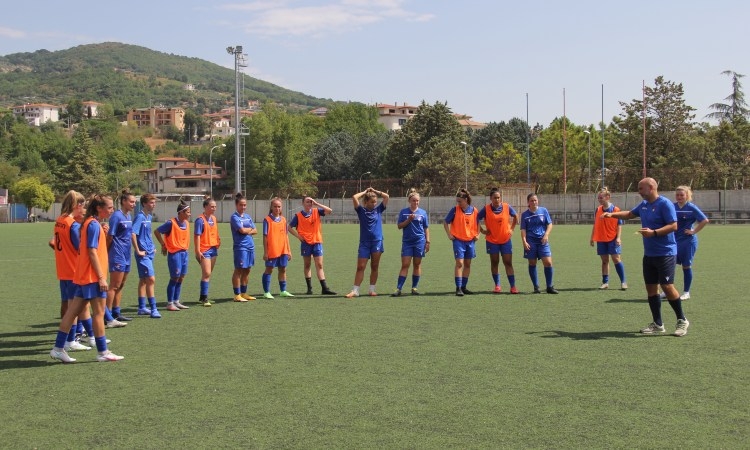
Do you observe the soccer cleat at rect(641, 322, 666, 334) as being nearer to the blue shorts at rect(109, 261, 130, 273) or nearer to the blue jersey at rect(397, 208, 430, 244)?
the blue jersey at rect(397, 208, 430, 244)

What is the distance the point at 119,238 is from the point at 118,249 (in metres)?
0.16

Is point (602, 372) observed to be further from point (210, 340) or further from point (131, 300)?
point (131, 300)

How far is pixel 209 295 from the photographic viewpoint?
564 inches

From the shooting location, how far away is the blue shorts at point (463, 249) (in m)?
13.7

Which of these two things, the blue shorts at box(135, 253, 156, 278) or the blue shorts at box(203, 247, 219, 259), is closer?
the blue shorts at box(135, 253, 156, 278)

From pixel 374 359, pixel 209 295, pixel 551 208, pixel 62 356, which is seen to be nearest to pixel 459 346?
pixel 374 359

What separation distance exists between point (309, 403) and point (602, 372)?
2807 mm

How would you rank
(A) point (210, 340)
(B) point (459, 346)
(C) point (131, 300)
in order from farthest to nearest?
(C) point (131, 300), (A) point (210, 340), (B) point (459, 346)

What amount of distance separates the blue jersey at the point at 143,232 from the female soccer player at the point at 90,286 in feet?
10.4

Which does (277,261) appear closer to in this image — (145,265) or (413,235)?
(413,235)

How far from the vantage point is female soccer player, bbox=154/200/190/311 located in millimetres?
12094

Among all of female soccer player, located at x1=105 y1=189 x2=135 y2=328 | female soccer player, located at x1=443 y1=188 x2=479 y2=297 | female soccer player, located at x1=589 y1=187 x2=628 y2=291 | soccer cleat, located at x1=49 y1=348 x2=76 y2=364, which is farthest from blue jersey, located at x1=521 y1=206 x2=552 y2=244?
soccer cleat, located at x1=49 y1=348 x2=76 y2=364

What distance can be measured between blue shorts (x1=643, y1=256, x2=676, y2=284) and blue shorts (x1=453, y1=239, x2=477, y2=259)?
14.9 ft

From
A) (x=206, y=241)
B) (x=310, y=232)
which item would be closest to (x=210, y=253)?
(x=206, y=241)
